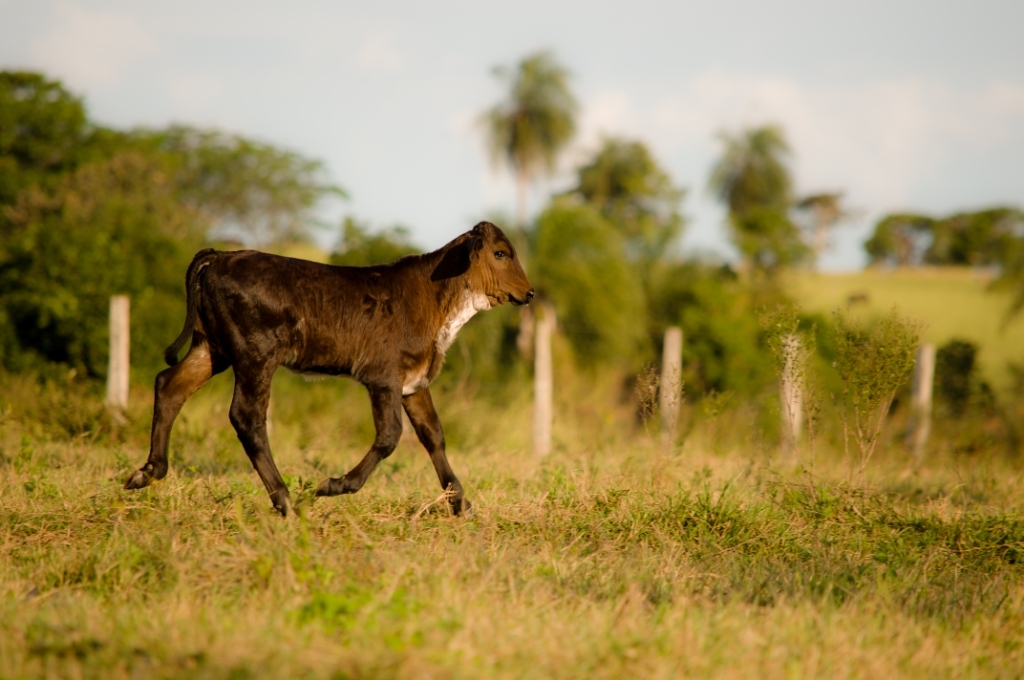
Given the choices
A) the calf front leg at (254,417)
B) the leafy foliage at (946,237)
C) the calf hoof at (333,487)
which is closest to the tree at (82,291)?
the calf front leg at (254,417)

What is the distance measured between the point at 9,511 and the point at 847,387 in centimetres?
561

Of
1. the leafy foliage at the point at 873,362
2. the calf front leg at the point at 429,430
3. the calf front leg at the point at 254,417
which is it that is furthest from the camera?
the leafy foliage at the point at 873,362

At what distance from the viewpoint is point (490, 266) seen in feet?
22.6

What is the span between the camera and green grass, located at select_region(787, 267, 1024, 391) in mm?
30312

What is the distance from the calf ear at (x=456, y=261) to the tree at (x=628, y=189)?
26.1 meters

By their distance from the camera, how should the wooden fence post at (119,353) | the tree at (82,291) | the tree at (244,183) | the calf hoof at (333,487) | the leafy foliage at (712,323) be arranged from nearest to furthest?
the calf hoof at (333,487), the wooden fence post at (119,353), the tree at (82,291), the leafy foliage at (712,323), the tree at (244,183)

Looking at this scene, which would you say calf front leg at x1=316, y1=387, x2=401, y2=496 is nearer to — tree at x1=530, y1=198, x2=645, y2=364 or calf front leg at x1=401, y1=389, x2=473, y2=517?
calf front leg at x1=401, y1=389, x2=473, y2=517

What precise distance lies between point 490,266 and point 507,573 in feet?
8.52

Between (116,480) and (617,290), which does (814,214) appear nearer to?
(617,290)

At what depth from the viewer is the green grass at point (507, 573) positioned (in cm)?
379

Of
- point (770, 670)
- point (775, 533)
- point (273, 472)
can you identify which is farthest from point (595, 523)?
point (770, 670)

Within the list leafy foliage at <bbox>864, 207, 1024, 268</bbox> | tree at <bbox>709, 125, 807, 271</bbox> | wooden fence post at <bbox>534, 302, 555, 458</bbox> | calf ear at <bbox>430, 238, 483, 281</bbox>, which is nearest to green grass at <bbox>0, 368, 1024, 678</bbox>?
calf ear at <bbox>430, 238, 483, 281</bbox>

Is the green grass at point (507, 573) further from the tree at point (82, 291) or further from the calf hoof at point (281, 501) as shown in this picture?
the tree at point (82, 291)

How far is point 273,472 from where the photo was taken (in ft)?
20.0
